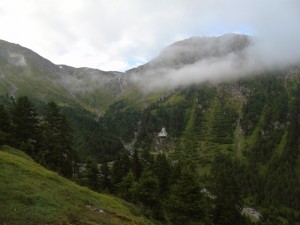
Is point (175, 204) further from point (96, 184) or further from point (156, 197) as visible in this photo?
point (96, 184)

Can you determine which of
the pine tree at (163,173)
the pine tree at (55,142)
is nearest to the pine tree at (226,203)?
the pine tree at (163,173)

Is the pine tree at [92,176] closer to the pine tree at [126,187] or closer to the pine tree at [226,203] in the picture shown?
the pine tree at [126,187]

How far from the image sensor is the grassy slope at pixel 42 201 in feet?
90.3

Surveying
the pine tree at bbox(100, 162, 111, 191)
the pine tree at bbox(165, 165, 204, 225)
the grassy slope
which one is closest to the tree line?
the pine tree at bbox(100, 162, 111, 191)

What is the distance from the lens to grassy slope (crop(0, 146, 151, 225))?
2753cm

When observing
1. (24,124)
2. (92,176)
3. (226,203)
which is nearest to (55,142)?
(24,124)

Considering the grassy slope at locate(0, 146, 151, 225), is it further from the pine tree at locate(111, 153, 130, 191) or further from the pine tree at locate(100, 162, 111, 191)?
the pine tree at locate(100, 162, 111, 191)

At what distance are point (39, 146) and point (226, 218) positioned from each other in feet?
147

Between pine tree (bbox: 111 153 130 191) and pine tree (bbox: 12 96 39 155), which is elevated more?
pine tree (bbox: 12 96 39 155)

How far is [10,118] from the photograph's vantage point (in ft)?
215

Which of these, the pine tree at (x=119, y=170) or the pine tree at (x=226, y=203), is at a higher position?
the pine tree at (x=119, y=170)

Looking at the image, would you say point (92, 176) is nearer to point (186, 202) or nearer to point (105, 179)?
point (105, 179)

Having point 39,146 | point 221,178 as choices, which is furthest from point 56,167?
point 221,178

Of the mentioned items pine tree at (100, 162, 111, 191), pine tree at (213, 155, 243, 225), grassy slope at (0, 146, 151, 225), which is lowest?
pine tree at (213, 155, 243, 225)
